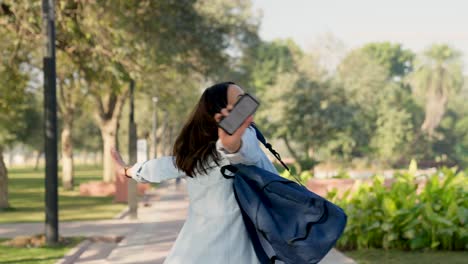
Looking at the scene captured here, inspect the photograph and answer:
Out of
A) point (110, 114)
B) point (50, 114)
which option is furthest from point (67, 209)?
point (110, 114)

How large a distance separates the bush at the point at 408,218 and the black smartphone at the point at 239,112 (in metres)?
7.03

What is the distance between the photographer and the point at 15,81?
67.7 feet

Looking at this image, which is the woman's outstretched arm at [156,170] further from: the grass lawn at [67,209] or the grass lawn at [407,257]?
the grass lawn at [67,209]

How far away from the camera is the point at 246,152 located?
10.8ft

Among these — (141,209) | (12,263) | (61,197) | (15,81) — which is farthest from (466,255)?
(61,197)

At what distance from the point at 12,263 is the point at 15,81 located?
37.8ft

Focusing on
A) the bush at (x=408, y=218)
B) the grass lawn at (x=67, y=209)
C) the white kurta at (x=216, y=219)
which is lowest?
the grass lawn at (x=67, y=209)

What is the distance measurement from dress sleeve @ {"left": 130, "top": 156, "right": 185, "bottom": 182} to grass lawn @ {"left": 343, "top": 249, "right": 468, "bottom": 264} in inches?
244

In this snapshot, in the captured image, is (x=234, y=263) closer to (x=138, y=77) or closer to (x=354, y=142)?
(x=138, y=77)

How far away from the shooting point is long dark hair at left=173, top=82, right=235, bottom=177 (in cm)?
323

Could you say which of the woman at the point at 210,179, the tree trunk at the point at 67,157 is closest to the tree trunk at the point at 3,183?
the tree trunk at the point at 67,157

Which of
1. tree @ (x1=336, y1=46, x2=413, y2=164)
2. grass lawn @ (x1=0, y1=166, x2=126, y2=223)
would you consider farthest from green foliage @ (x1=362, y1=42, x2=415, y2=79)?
grass lawn @ (x1=0, y1=166, x2=126, y2=223)

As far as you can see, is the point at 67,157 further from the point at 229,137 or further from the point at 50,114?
the point at 229,137

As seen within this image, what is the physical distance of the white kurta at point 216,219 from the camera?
3367mm
